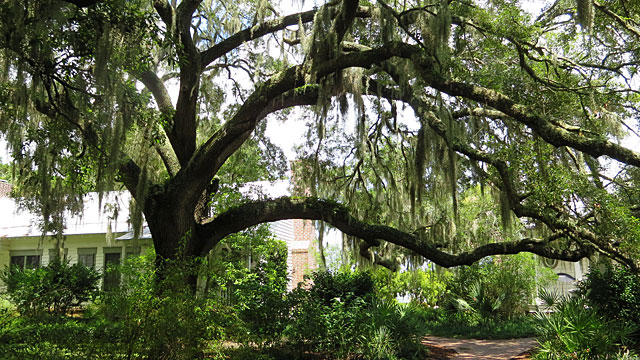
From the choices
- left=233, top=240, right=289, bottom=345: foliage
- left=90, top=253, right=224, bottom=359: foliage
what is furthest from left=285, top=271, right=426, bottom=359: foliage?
left=90, top=253, right=224, bottom=359: foliage

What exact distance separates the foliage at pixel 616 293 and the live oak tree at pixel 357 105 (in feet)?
5.26

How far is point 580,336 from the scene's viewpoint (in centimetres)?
711

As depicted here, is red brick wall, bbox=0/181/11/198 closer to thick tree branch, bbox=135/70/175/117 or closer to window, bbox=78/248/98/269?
window, bbox=78/248/98/269

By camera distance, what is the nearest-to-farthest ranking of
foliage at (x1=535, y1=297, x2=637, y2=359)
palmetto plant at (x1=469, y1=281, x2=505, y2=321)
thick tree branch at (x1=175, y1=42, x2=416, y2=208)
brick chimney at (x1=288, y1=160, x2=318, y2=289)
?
1. foliage at (x1=535, y1=297, x2=637, y2=359)
2. thick tree branch at (x1=175, y1=42, x2=416, y2=208)
3. palmetto plant at (x1=469, y1=281, x2=505, y2=321)
4. brick chimney at (x1=288, y1=160, x2=318, y2=289)

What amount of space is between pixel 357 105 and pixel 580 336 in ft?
16.8

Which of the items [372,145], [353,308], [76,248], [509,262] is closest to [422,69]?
[372,145]

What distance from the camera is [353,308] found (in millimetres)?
8523

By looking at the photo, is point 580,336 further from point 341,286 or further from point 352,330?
point 341,286

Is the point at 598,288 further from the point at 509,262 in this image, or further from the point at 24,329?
the point at 24,329

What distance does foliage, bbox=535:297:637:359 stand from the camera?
699 cm

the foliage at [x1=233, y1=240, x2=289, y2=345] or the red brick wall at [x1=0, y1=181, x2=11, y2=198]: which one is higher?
the red brick wall at [x1=0, y1=181, x2=11, y2=198]

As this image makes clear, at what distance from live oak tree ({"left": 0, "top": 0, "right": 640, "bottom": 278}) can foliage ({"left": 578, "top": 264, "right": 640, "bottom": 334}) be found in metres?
1.60

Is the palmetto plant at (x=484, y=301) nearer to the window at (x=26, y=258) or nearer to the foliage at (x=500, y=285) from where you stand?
the foliage at (x=500, y=285)

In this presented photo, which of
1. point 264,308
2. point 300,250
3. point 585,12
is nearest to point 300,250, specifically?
point 300,250
